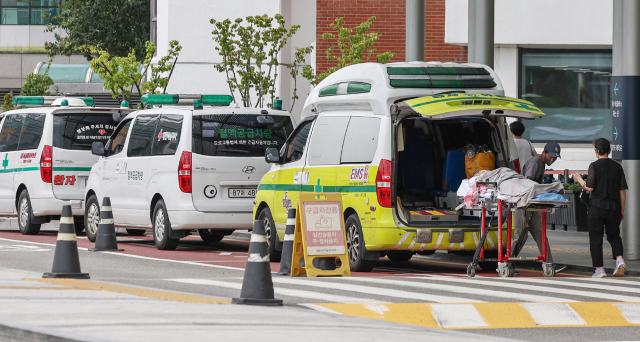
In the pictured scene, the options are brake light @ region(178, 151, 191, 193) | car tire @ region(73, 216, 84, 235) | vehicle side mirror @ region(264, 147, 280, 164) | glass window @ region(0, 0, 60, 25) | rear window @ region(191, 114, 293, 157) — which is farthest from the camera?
glass window @ region(0, 0, 60, 25)

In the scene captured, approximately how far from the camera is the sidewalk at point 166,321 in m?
7.36

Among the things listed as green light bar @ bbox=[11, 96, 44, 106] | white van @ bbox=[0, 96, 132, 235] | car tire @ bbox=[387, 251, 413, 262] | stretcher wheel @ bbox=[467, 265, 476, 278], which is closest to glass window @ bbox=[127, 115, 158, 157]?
white van @ bbox=[0, 96, 132, 235]

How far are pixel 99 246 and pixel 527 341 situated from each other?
9080 mm

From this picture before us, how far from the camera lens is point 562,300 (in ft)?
33.7

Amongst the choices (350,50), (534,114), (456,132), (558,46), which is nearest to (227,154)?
(456,132)

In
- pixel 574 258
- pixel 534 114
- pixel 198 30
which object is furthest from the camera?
pixel 198 30

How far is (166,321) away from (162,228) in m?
8.43

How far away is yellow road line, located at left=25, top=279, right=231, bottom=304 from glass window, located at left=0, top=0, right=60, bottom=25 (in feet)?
186

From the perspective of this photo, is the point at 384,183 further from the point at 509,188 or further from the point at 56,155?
the point at 56,155

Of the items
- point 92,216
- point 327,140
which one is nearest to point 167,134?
point 92,216

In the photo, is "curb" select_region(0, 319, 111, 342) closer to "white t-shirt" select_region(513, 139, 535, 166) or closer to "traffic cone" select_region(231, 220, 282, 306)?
"traffic cone" select_region(231, 220, 282, 306)

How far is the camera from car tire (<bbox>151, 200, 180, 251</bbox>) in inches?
632

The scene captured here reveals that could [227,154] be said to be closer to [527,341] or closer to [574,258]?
[574,258]

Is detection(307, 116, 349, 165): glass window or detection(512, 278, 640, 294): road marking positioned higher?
detection(307, 116, 349, 165): glass window
